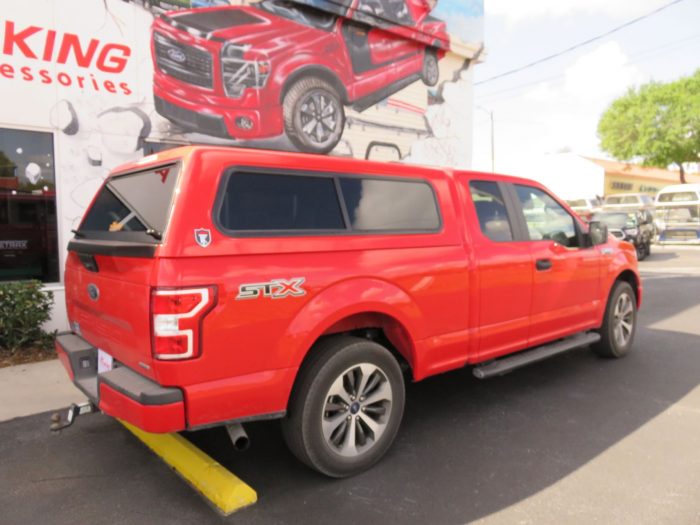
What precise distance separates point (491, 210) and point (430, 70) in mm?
7775

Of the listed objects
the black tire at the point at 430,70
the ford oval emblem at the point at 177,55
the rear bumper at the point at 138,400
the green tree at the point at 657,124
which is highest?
the green tree at the point at 657,124

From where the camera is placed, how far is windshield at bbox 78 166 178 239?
2.71 m

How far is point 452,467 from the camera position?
323cm

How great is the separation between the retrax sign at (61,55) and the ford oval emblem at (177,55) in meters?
0.59

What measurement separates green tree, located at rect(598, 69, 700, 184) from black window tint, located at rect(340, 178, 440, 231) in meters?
37.2

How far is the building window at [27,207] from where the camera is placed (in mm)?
6332

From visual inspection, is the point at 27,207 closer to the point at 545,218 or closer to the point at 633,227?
the point at 545,218

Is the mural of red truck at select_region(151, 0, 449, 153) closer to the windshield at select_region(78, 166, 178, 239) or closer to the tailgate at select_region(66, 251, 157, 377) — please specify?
the windshield at select_region(78, 166, 178, 239)

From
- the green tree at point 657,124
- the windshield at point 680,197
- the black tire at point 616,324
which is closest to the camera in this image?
the black tire at point 616,324

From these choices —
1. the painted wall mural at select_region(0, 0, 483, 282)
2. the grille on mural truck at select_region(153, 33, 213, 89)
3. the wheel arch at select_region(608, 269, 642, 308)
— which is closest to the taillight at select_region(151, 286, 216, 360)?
the wheel arch at select_region(608, 269, 642, 308)

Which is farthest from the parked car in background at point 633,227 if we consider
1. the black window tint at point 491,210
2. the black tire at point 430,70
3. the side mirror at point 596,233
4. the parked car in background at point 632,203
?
the black window tint at point 491,210

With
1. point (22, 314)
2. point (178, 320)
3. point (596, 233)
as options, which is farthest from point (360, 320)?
point (22, 314)

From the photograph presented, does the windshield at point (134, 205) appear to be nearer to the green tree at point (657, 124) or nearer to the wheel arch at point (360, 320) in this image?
the wheel arch at point (360, 320)

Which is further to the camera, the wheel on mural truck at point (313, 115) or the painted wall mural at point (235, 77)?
the wheel on mural truck at point (313, 115)
